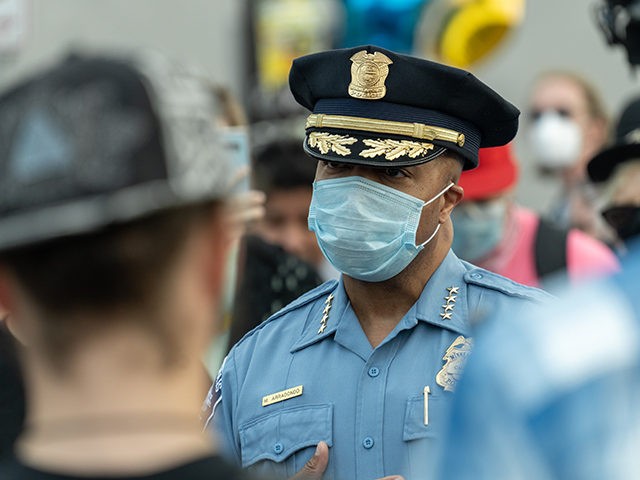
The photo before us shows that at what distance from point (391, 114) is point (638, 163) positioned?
1844 mm

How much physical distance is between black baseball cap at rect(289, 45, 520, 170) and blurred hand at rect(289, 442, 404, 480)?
697 millimetres

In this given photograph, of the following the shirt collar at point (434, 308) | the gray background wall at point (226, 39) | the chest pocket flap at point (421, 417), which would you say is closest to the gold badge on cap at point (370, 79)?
the shirt collar at point (434, 308)

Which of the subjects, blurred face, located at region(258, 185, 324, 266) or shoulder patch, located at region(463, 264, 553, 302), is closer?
shoulder patch, located at region(463, 264, 553, 302)

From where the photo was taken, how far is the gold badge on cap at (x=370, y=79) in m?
3.61

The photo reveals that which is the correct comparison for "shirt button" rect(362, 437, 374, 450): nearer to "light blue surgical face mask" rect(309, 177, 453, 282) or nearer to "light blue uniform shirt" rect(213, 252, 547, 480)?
"light blue uniform shirt" rect(213, 252, 547, 480)

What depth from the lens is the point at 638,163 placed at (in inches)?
204

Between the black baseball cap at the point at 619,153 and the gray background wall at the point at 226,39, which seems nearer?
the black baseball cap at the point at 619,153

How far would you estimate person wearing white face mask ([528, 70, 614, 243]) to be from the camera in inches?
321

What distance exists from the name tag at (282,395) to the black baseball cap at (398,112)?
22.2 inches

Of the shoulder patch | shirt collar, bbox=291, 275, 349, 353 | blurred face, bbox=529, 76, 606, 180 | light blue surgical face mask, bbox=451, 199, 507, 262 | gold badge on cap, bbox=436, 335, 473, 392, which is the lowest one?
blurred face, bbox=529, 76, 606, 180

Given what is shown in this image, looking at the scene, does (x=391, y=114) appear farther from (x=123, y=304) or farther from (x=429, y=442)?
(x=123, y=304)

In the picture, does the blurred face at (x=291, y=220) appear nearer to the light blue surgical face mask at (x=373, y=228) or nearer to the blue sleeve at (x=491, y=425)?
the light blue surgical face mask at (x=373, y=228)

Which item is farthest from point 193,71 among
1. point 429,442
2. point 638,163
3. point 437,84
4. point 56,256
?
point 638,163

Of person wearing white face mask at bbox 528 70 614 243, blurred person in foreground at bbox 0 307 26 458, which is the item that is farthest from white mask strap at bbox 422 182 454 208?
person wearing white face mask at bbox 528 70 614 243
